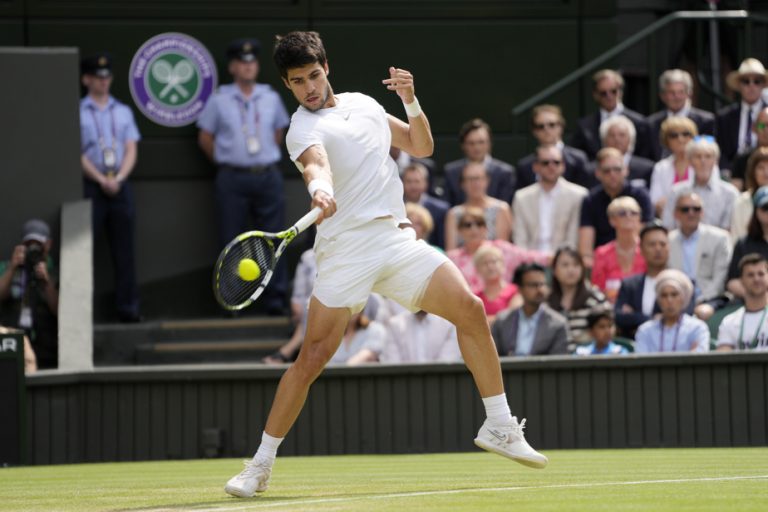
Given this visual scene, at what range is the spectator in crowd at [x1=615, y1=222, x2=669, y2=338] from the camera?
1210 centimetres

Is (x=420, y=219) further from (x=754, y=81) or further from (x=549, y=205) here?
(x=754, y=81)

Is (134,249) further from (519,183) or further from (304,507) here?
(304,507)

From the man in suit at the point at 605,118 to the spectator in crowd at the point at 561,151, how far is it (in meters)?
0.46

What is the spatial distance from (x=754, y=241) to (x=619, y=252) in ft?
3.65

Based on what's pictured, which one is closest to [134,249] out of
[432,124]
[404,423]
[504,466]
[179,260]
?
[179,260]

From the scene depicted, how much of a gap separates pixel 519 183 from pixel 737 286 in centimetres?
275

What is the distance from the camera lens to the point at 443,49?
53.4 feet

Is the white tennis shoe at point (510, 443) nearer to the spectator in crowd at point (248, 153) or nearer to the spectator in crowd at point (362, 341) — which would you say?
the spectator in crowd at point (362, 341)

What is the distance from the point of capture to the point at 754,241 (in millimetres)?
12203

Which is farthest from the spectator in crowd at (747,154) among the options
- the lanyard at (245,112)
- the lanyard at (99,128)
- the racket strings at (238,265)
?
the racket strings at (238,265)

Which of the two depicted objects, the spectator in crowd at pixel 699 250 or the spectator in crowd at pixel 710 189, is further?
the spectator in crowd at pixel 710 189

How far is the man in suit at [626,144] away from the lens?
1374cm

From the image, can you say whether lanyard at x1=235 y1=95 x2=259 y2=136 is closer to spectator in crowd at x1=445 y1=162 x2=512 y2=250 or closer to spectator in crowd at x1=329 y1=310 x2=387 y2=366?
spectator in crowd at x1=445 y1=162 x2=512 y2=250

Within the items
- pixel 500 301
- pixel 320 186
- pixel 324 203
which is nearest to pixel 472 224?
pixel 500 301
